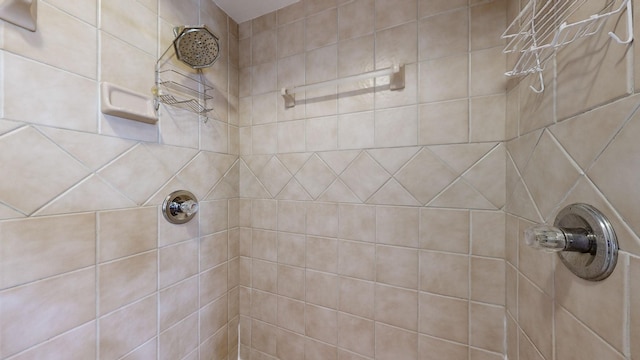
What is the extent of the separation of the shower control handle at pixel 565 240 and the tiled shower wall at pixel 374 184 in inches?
16.4

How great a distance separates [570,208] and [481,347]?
65cm

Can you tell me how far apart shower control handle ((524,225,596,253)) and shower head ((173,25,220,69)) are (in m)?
1.14

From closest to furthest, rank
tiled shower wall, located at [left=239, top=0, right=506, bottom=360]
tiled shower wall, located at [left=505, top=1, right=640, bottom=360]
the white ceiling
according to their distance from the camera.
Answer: tiled shower wall, located at [left=505, top=1, right=640, bottom=360] → tiled shower wall, located at [left=239, top=0, right=506, bottom=360] → the white ceiling

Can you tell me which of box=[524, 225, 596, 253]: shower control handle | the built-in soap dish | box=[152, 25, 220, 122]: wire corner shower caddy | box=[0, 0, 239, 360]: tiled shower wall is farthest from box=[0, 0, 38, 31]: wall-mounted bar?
box=[524, 225, 596, 253]: shower control handle

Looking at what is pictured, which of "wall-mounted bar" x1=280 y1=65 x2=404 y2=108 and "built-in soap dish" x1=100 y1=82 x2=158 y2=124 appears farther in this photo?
"wall-mounted bar" x1=280 y1=65 x2=404 y2=108

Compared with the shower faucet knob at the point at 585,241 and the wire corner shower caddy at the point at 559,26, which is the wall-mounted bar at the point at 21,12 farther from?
the shower faucet knob at the point at 585,241

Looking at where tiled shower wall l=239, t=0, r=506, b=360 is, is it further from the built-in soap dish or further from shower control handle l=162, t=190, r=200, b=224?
the built-in soap dish

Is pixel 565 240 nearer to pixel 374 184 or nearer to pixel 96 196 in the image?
pixel 374 184

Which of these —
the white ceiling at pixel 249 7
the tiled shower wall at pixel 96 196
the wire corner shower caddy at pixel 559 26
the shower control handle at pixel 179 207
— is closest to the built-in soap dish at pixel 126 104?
the tiled shower wall at pixel 96 196

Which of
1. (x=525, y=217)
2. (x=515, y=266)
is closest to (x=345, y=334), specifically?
(x=515, y=266)

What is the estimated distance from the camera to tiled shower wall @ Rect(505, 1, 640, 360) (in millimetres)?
336

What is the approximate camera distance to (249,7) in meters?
1.12

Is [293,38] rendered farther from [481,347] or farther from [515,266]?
[481,347]

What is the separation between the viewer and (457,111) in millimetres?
821
